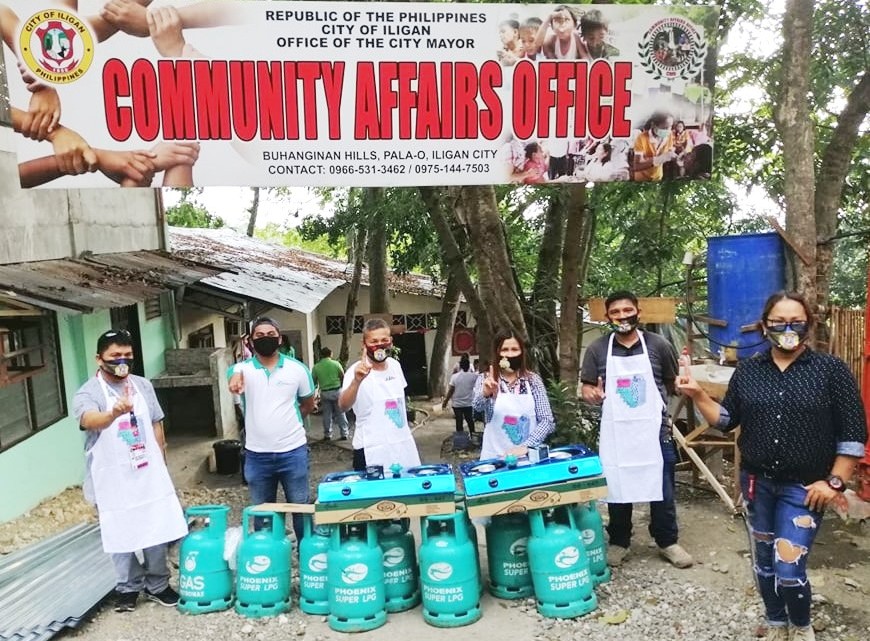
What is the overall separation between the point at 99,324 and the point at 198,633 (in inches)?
210

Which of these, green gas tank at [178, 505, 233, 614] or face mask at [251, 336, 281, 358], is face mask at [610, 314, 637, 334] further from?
green gas tank at [178, 505, 233, 614]

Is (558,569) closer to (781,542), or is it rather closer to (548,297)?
(781,542)

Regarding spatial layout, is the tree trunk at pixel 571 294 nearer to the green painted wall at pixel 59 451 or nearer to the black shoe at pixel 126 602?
the black shoe at pixel 126 602

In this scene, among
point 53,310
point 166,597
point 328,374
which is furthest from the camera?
point 328,374

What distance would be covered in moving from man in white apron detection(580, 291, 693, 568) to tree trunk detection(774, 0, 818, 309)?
162 centimetres

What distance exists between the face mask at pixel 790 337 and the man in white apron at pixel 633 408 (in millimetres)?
1055

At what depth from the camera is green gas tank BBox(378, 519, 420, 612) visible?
12.3 ft

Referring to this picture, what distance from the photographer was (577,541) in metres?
3.65

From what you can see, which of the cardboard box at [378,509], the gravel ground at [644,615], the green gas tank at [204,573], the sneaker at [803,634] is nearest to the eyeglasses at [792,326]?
the sneaker at [803,634]

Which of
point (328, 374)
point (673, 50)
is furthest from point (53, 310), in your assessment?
point (328, 374)

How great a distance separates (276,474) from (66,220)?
5.28 metres

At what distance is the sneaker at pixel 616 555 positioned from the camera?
4.26 meters

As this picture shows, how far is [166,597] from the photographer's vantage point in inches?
156

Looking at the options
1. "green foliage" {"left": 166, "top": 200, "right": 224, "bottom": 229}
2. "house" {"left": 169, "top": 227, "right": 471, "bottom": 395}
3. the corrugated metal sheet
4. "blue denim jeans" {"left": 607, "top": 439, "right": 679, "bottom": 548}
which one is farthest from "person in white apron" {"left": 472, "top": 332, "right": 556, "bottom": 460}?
"green foliage" {"left": 166, "top": 200, "right": 224, "bottom": 229}
